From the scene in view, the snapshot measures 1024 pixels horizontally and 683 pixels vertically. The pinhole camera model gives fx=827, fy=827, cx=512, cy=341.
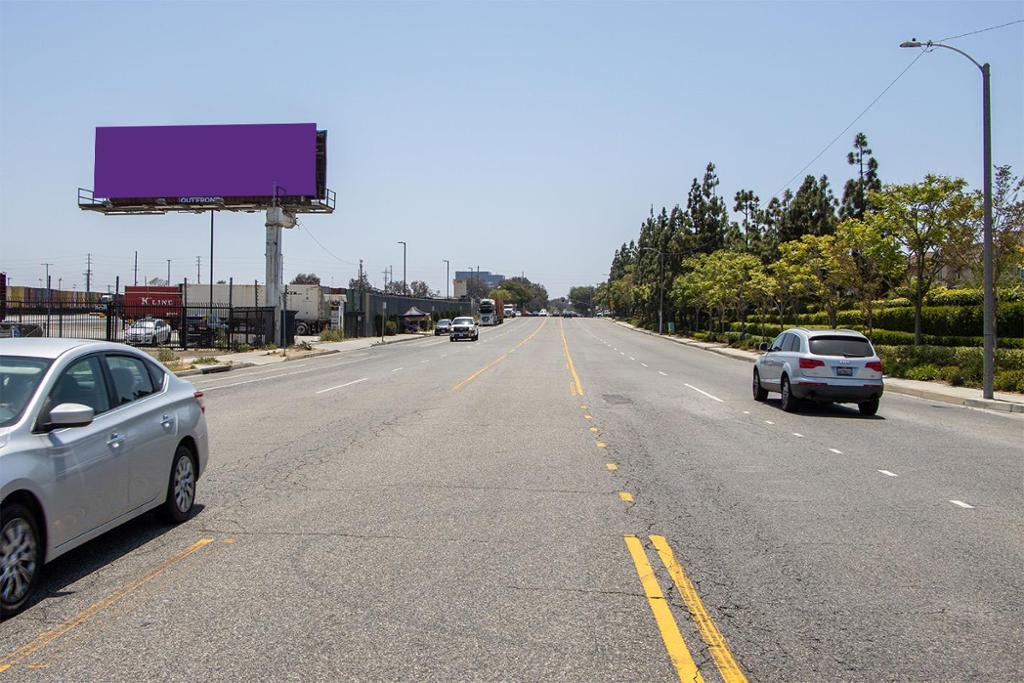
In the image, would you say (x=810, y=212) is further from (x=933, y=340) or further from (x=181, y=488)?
(x=181, y=488)

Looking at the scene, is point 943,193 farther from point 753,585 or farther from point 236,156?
point 236,156

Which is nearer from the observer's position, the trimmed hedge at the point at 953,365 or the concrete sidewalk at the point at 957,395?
the concrete sidewalk at the point at 957,395

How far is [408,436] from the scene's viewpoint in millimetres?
12562

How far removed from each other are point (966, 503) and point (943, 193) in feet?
61.8

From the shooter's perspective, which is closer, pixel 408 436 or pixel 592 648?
pixel 592 648

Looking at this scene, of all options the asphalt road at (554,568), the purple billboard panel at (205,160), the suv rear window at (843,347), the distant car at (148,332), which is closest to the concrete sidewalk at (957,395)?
the suv rear window at (843,347)

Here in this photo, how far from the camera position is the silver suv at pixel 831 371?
16297mm

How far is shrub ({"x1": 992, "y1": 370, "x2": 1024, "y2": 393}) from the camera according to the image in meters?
21.4

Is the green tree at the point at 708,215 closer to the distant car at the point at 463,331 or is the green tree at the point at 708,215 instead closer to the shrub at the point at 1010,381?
the distant car at the point at 463,331

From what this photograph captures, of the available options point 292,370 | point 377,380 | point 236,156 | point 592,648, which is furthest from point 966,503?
point 236,156

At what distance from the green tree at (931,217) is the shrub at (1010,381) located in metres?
4.62

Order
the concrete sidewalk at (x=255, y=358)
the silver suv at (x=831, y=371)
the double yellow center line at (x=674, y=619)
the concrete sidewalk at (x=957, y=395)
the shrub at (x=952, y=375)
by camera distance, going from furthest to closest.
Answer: the concrete sidewalk at (x=255, y=358) < the shrub at (x=952, y=375) < the concrete sidewalk at (x=957, y=395) < the silver suv at (x=831, y=371) < the double yellow center line at (x=674, y=619)

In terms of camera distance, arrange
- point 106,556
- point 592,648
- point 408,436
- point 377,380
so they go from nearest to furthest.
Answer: point 592,648
point 106,556
point 408,436
point 377,380

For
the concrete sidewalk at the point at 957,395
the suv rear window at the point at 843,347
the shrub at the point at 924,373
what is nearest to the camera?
the suv rear window at the point at 843,347
